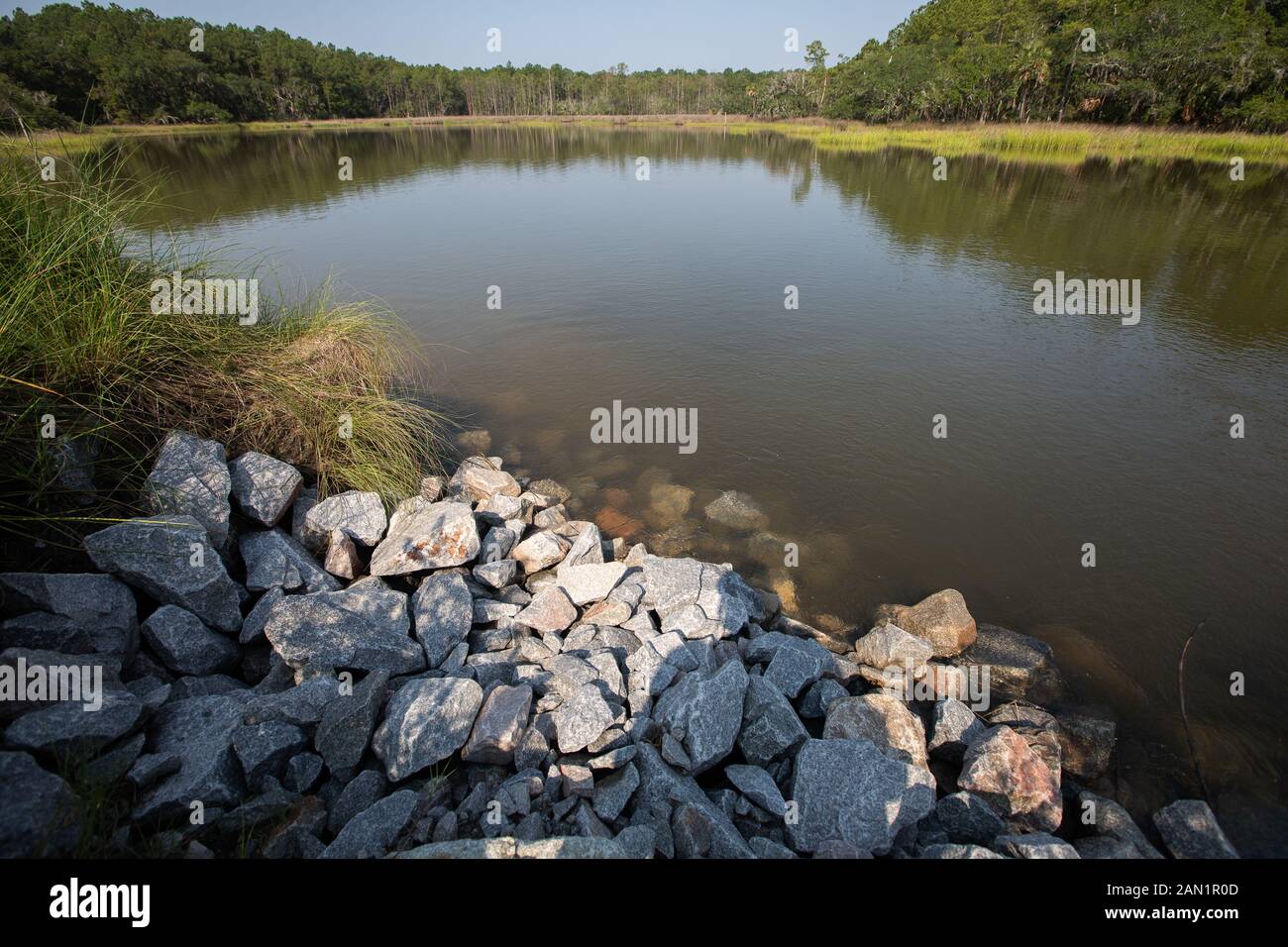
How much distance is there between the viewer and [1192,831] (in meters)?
4.17

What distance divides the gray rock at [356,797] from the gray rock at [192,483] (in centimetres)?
270

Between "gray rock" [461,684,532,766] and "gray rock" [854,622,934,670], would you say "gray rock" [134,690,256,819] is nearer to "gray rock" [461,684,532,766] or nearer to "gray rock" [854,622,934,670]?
"gray rock" [461,684,532,766]

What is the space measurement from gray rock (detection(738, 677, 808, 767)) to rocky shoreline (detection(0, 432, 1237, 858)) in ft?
0.07

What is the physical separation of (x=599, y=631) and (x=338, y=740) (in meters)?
2.27

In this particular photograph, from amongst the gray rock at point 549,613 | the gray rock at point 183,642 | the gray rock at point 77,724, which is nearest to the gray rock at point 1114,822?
the gray rock at point 549,613

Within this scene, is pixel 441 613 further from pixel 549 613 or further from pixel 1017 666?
pixel 1017 666

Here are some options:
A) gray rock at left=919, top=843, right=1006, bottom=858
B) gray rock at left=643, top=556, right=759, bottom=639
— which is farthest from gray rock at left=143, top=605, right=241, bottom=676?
gray rock at left=919, top=843, right=1006, bottom=858

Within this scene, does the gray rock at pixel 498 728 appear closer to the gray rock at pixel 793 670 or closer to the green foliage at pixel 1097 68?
the gray rock at pixel 793 670

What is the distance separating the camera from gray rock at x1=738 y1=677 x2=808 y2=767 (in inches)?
171

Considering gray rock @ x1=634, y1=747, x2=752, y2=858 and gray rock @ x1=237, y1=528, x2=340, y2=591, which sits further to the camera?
gray rock @ x1=237, y1=528, x2=340, y2=591

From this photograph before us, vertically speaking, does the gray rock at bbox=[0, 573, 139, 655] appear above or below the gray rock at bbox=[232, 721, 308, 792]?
above

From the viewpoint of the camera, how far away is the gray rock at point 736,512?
7.95m
